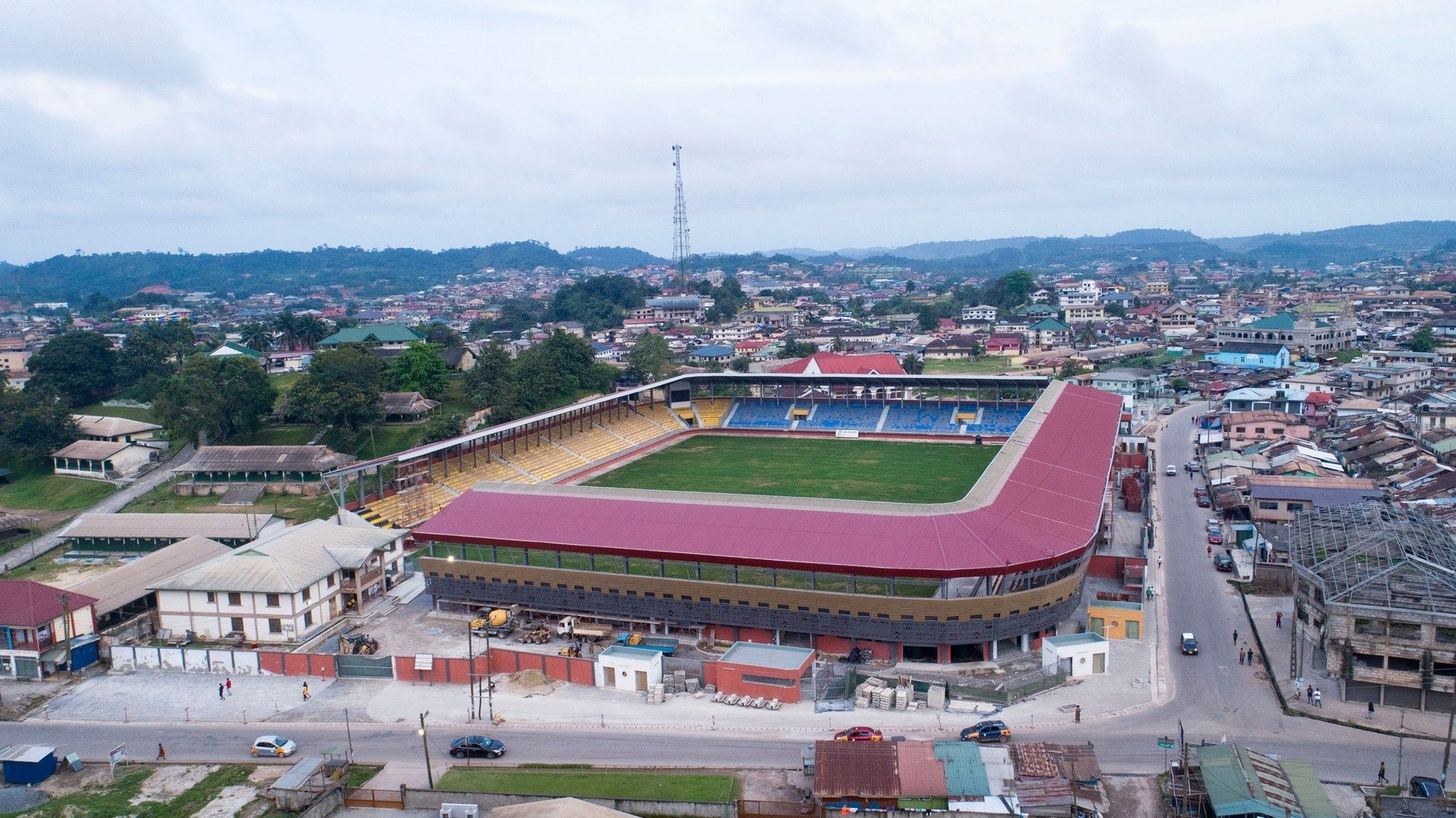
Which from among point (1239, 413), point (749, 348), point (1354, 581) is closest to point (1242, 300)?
point (749, 348)

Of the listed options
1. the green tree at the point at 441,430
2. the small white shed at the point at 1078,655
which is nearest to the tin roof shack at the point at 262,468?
the green tree at the point at 441,430

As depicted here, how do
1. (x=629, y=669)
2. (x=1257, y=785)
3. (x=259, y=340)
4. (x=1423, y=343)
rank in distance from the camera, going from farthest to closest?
(x=259, y=340), (x=1423, y=343), (x=629, y=669), (x=1257, y=785)

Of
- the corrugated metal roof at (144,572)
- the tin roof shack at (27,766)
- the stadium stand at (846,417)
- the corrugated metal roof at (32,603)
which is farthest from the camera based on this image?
the stadium stand at (846,417)

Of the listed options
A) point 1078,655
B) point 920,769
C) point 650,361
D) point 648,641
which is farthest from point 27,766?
point 650,361

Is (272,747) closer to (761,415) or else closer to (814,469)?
(814,469)

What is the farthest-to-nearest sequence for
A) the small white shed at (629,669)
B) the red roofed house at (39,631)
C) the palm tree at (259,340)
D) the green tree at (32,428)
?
the palm tree at (259,340), the green tree at (32,428), the red roofed house at (39,631), the small white shed at (629,669)

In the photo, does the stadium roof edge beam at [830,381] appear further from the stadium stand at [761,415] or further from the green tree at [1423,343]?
the green tree at [1423,343]

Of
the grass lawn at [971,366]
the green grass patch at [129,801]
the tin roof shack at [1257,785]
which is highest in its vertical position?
the grass lawn at [971,366]
